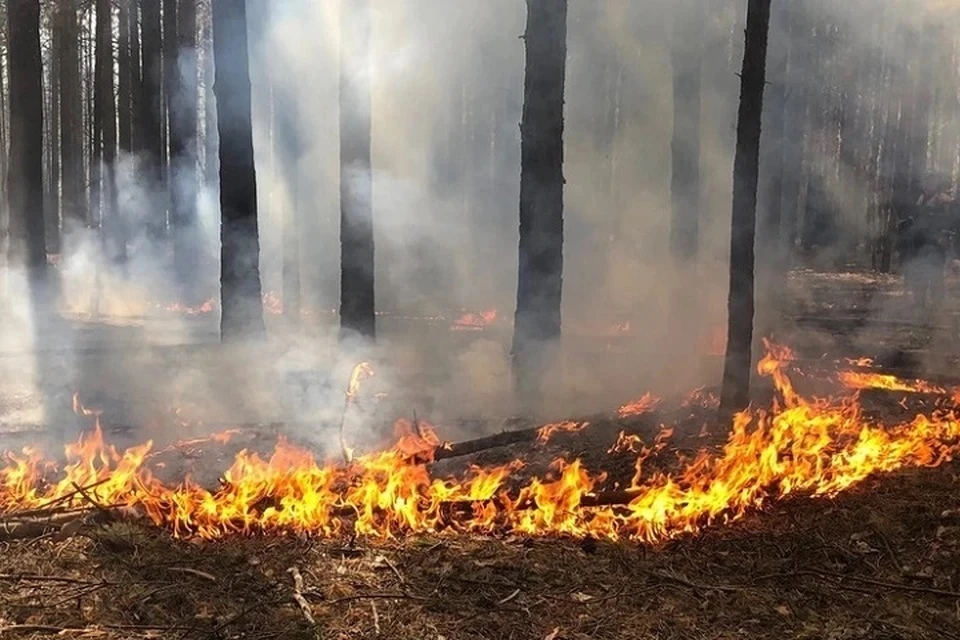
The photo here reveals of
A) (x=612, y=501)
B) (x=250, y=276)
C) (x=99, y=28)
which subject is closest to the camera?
(x=612, y=501)

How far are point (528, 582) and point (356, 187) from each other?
10.1m

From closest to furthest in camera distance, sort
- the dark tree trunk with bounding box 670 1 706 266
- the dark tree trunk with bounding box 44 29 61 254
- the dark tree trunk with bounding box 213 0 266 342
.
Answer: the dark tree trunk with bounding box 213 0 266 342 → the dark tree trunk with bounding box 670 1 706 266 → the dark tree trunk with bounding box 44 29 61 254

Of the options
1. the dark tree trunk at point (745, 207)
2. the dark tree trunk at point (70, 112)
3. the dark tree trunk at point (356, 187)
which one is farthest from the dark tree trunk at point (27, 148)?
the dark tree trunk at point (745, 207)

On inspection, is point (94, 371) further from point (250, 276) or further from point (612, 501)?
point (612, 501)

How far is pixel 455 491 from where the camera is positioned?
6.10m

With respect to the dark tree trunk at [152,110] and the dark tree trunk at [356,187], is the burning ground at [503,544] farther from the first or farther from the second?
the dark tree trunk at [152,110]

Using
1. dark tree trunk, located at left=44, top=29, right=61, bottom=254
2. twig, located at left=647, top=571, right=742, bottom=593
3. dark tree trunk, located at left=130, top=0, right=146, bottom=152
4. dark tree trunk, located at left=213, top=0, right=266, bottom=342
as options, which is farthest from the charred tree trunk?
twig, located at left=647, top=571, right=742, bottom=593

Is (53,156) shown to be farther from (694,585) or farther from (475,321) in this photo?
(694,585)

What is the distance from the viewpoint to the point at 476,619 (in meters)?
4.43

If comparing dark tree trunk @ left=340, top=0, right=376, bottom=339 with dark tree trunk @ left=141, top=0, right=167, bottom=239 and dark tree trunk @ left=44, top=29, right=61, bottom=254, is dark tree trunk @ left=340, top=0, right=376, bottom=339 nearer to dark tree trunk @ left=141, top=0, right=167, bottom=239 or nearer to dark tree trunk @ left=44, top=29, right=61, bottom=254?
dark tree trunk @ left=141, top=0, right=167, bottom=239

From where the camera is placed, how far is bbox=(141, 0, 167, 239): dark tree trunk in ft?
62.3

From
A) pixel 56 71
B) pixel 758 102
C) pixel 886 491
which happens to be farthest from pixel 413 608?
pixel 56 71

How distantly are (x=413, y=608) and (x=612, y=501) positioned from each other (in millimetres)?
1970

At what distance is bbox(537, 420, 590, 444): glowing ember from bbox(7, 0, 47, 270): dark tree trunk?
12.1m
